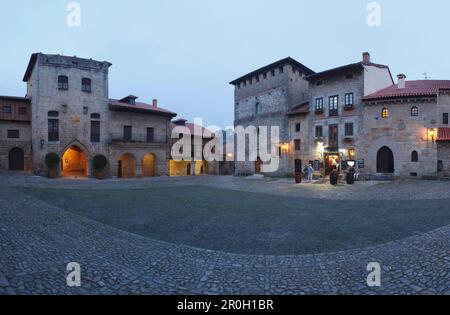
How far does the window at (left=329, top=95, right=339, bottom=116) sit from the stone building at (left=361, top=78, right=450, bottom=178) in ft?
9.28

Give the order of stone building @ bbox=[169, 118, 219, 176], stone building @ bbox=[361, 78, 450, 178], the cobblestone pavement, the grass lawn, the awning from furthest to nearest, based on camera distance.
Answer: stone building @ bbox=[169, 118, 219, 176]
stone building @ bbox=[361, 78, 450, 178]
the awning
the grass lawn
the cobblestone pavement

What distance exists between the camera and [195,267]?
4867mm

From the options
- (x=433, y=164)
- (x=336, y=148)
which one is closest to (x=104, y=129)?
(x=336, y=148)

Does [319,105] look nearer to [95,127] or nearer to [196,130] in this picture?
[196,130]

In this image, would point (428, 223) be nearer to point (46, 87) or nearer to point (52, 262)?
point (52, 262)

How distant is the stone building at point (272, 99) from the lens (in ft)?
97.8

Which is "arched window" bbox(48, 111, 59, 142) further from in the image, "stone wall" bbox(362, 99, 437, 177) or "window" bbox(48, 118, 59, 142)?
"stone wall" bbox(362, 99, 437, 177)

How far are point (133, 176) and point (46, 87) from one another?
13335mm

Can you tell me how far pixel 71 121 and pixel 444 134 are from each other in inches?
1439

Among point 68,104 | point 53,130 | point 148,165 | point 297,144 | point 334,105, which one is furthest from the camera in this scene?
point 148,165

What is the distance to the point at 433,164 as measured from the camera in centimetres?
2127

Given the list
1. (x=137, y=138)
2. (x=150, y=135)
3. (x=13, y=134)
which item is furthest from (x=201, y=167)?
(x=13, y=134)

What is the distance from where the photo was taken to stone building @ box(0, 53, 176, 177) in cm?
2525

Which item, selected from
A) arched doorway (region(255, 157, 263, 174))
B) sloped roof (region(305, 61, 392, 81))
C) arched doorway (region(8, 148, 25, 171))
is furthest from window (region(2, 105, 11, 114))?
sloped roof (region(305, 61, 392, 81))
